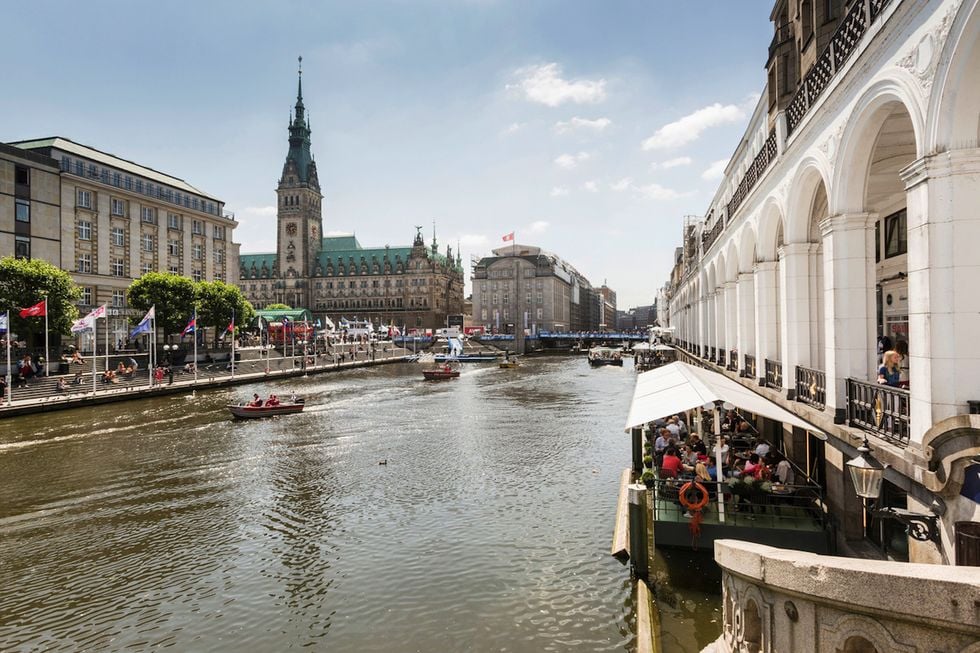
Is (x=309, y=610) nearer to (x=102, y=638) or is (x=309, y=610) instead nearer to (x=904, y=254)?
(x=102, y=638)

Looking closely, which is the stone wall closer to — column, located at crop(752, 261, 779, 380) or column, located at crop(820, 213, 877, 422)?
column, located at crop(820, 213, 877, 422)

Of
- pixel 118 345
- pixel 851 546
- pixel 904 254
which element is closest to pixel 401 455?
pixel 851 546

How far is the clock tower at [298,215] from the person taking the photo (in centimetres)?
17462

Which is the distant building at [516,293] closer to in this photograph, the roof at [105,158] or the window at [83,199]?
the roof at [105,158]

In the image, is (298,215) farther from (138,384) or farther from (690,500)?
(690,500)

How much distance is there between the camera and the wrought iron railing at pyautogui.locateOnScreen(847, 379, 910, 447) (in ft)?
32.2

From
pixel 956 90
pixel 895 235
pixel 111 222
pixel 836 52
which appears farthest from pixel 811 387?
pixel 111 222

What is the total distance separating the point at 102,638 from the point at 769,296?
22.5 m

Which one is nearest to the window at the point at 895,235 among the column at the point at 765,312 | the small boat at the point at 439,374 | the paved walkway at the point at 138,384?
the column at the point at 765,312

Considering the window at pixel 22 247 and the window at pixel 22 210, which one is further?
the window at pixel 22 210

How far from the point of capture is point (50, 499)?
21.3 metres

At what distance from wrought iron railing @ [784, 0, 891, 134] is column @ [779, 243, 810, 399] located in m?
3.83

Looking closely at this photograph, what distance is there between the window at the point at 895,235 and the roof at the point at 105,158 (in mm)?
87536

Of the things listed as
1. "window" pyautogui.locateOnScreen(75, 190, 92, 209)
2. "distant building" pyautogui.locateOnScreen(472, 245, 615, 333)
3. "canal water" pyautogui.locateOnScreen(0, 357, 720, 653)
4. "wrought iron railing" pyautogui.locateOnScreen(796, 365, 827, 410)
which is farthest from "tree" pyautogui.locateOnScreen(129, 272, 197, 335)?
"distant building" pyautogui.locateOnScreen(472, 245, 615, 333)
